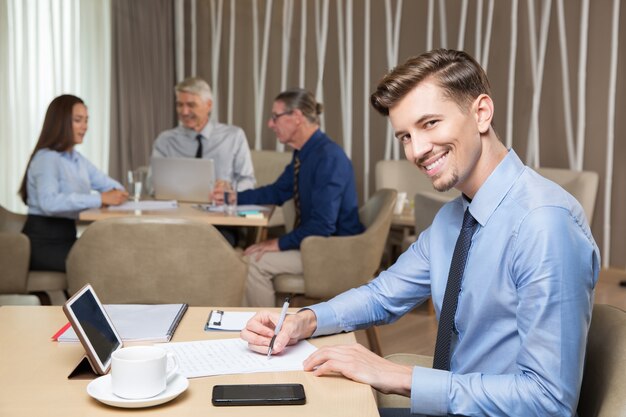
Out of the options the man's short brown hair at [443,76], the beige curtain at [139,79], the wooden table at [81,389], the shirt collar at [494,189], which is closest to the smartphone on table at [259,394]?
the wooden table at [81,389]

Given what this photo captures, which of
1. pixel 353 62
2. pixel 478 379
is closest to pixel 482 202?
pixel 478 379

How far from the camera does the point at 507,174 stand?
1.53 meters

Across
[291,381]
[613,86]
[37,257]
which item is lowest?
[37,257]

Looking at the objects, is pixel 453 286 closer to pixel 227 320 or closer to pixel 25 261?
pixel 227 320

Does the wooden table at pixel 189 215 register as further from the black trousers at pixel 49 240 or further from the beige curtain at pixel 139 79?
the beige curtain at pixel 139 79

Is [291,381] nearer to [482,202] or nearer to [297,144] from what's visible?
[482,202]

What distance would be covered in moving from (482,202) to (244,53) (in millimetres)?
5441

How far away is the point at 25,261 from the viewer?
11.1 ft

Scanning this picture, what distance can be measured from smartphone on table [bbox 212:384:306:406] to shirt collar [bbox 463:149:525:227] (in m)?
0.51

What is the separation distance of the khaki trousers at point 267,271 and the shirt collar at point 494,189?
2204mm

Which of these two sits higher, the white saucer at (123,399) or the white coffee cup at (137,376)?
the white coffee cup at (137,376)

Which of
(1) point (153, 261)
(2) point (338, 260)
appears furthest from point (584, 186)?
(1) point (153, 261)

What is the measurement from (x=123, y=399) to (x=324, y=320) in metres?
0.56

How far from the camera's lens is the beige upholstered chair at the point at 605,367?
1285 millimetres
